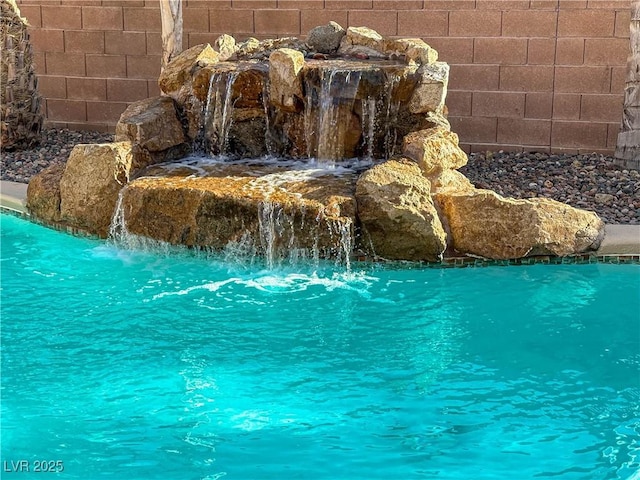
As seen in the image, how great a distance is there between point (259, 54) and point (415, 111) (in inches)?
68.3

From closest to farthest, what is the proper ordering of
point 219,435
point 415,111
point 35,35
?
point 219,435
point 415,111
point 35,35

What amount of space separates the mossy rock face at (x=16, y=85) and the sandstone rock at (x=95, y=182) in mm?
2406

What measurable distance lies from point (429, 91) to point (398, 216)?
1307mm

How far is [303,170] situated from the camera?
712 centimetres

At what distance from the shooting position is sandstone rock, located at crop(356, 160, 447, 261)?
6168 mm

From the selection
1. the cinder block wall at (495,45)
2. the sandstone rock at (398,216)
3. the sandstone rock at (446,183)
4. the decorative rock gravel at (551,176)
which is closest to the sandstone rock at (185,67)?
the cinder block wall at (495,45)

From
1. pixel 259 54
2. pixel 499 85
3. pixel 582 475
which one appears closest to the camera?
pixel 582 475

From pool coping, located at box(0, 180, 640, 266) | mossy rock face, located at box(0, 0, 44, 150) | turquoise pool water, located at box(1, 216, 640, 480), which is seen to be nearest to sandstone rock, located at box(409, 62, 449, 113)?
pool coping, located at box(0, 180, 640, 266)

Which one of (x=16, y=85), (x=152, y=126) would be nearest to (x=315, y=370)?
(x=152, y=126)

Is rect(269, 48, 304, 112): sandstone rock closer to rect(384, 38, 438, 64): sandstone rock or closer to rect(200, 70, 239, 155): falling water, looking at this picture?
rect(200, 70, 239, 155): falling water

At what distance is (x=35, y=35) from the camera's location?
10305 millimetres

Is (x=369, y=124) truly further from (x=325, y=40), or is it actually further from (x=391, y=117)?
(x=325, y=40)

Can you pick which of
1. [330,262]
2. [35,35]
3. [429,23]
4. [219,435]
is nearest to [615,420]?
[219,435]

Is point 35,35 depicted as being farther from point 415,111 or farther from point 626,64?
point 626,64
